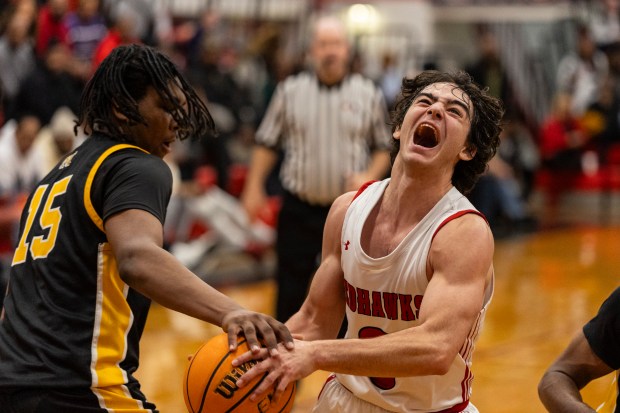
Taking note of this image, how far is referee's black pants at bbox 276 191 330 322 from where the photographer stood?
19.5 ft

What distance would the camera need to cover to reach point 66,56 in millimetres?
10750

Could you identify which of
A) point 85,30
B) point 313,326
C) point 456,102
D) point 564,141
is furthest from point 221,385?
point 564,141

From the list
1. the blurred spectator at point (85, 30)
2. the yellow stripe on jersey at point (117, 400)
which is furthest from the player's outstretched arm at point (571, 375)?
the blurred spectator at point (85, 30)

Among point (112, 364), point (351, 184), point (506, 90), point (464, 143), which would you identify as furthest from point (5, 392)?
point (506, 90)

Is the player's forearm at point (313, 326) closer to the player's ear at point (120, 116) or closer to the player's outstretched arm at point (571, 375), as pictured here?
the player's outstretched arm at point (571, 375)

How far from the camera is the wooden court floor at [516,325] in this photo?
20.4ft

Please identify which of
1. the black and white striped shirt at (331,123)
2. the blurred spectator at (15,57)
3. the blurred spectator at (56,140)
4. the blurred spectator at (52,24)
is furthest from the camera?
the blurred spectator at (52,24)

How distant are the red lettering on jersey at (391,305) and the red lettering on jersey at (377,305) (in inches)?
0.7

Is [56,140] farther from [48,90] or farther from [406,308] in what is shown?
[406,308]

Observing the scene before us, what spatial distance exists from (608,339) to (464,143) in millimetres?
754

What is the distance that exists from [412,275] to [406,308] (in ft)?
0.38

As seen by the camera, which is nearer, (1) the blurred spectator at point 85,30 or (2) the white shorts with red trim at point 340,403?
(2) the white shorts with red trim at point 340,403

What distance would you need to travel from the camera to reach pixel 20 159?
960 centimetres

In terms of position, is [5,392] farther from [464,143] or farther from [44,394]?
[464,143]
